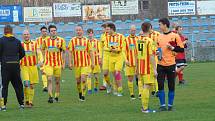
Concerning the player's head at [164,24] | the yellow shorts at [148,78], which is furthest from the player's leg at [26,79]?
the player's head at [164,24]

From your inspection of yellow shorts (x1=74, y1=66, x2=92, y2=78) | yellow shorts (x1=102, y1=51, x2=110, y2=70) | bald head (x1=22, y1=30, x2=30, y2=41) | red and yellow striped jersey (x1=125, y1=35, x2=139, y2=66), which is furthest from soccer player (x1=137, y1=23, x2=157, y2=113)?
yellow shorts (x1=102, y1=51, x2=110, y2=70)

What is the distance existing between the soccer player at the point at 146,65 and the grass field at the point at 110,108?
428mm

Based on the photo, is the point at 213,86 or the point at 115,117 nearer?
the point at 115,117

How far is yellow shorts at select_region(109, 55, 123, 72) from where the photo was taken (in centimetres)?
1823

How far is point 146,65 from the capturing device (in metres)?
14.0

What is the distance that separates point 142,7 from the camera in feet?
160

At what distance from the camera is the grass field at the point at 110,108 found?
42.5 feet

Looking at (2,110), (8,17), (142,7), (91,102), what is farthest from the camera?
(142,7)

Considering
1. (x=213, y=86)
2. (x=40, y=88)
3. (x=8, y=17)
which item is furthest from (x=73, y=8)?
(x=213, y=86)

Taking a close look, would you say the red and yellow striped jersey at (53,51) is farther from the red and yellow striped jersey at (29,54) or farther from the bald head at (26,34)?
the bald head at (26,34)

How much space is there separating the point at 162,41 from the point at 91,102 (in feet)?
11.5

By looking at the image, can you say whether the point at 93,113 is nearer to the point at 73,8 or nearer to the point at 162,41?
the point at 162,41

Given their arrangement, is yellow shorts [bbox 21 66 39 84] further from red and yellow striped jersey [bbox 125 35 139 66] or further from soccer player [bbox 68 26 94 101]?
red and yellow striped jersey [bbox 125 35 139 66]

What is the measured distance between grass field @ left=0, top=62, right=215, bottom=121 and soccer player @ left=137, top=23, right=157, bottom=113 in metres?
0.43
